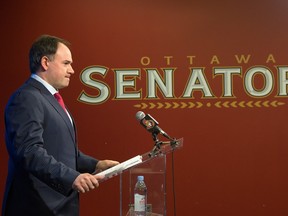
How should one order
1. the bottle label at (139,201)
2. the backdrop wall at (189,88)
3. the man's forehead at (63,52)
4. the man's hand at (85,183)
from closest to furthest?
the man's hand at (85,183), the bottle label at (139,201), the man's forehead at (63,52), the backdrop wall at (189,88)

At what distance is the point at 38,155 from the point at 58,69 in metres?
0.54

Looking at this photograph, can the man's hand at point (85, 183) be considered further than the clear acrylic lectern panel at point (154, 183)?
No

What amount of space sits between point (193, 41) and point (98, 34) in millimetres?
787

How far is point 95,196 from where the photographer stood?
3922 millimetres

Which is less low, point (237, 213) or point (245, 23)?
point (245, 23)

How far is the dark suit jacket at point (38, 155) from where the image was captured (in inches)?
74.5

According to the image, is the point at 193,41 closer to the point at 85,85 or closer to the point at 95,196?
the point at 85,85

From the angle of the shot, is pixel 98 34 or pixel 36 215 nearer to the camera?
pixel 36 215

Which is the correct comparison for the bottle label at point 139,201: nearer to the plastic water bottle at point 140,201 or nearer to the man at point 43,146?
the plastic water bottle at point 140,201

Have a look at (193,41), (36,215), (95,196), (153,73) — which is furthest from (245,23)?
(36,215)

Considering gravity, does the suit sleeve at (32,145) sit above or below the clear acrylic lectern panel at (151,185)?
above

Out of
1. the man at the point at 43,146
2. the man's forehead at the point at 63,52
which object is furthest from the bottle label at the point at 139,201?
the man's forehead at the point at 63,52

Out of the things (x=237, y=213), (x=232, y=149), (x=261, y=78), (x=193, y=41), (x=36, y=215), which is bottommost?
(x=237, y=213)

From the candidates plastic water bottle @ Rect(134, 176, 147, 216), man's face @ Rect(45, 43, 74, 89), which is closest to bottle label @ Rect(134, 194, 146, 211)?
plastic water bottle @ Rect(134, 176, 147, 216)
